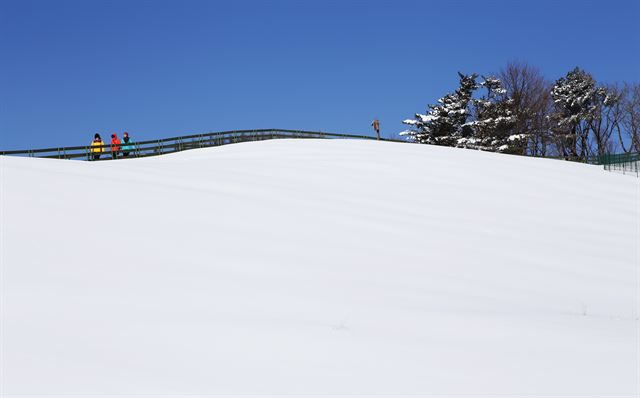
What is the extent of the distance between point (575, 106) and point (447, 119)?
586 inches

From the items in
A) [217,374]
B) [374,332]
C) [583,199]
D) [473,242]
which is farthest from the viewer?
[583,199]

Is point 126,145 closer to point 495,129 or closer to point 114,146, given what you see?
point 114,146

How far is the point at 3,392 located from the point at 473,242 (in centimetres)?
929

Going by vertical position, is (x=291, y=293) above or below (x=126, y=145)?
below

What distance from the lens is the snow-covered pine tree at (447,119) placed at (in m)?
53.3

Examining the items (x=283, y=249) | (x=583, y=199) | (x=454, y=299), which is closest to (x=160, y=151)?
(x=583, y=199)

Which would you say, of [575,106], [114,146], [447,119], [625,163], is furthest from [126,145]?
[575,106]

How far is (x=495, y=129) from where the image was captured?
167ft

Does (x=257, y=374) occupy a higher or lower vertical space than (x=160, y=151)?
lower

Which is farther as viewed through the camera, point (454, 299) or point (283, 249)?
point (283, 249)

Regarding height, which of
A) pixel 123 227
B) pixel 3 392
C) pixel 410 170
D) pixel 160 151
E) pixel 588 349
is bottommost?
pixel 588 349

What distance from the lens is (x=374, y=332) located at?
19.1 feet

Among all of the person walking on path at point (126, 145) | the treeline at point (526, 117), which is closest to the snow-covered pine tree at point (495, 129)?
the treeline at point (526, 117)

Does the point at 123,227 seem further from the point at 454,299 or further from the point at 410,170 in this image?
the point at 410,170
